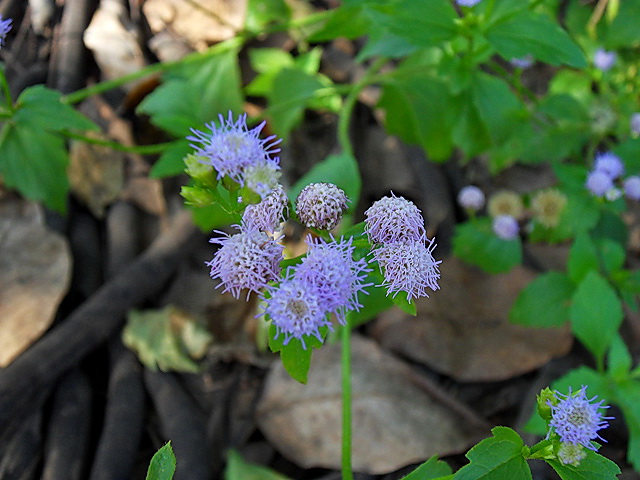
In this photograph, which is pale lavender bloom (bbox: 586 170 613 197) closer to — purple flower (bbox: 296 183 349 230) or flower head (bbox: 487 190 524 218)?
flower head (bbox: 487 190 524 218)

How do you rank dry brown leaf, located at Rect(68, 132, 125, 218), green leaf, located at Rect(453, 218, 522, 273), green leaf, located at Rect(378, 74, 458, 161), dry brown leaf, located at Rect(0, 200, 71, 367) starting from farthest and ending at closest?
dry brown leaf, located at Rect(68, 132, 125, 218)
green leaf, located at Rect(378, 74, 458, 161)
green leaf, located at Rect(453, 218, 522, 273)
dry brown leaf, located at Rect(0, 200, 71, 367)

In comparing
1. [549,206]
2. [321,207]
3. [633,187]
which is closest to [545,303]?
[549,206]

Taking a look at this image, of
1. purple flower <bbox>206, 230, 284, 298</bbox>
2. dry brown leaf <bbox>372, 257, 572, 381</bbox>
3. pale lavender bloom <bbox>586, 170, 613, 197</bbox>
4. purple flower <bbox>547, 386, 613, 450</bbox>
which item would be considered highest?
purple flower <bbox>206, 230, 284, 298</bbox>

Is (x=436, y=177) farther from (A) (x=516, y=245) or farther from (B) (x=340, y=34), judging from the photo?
(B) (x=340, y=34)

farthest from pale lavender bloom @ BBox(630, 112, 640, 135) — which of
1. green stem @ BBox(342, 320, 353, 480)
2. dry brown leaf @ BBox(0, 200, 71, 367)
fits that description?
dry brown leaf @ BBox(0, 200, 71, 367)

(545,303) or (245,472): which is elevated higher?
(545,303)

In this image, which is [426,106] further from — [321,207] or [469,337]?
[321,207]

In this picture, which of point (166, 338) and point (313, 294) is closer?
point (313, 294)

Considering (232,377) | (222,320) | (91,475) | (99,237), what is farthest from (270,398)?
(99,237)
